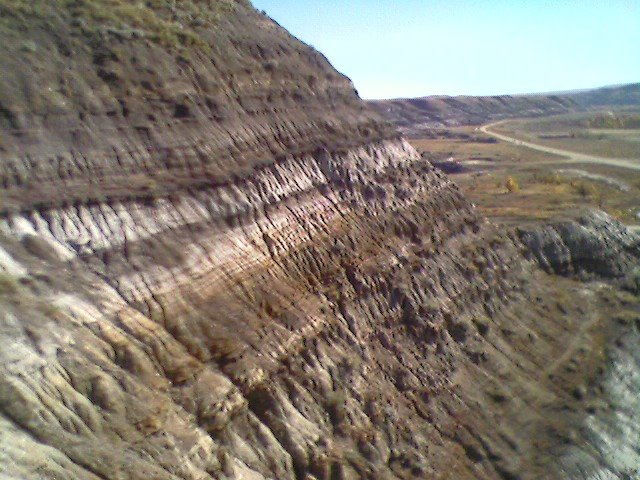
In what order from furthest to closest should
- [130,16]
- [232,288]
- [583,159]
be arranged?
[583,159], [130,16], [232,288]

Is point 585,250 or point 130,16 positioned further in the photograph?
point 585,250

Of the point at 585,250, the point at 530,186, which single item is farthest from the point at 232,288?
the point at 530,186

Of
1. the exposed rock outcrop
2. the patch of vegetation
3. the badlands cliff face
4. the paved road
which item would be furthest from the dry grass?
the patch of vegetation

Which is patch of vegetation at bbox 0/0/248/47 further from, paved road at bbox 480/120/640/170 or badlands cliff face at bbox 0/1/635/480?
paved road at bbox 480/120/640/170

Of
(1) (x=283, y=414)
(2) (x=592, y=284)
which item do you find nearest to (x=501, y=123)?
(2) (x=592, y=284)

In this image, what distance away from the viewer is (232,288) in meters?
20.5

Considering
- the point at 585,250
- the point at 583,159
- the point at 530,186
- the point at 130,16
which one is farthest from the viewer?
the point at 583,159

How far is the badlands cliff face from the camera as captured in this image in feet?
49.1

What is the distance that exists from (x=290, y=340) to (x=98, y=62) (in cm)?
1274

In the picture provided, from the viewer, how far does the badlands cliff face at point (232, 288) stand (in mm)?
14961

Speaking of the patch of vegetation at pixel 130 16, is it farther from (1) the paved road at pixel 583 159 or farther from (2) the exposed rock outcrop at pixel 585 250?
(1) the paved road at pixel 583 159

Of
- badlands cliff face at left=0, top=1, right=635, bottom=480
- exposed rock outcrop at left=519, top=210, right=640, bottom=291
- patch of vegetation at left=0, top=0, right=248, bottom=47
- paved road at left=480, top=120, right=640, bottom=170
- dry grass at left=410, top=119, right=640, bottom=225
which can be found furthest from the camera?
paved road at left=480, top=120, right=640, bottom=170

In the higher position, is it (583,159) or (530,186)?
(530,186)

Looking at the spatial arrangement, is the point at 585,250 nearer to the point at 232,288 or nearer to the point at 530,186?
the point at 530,186
